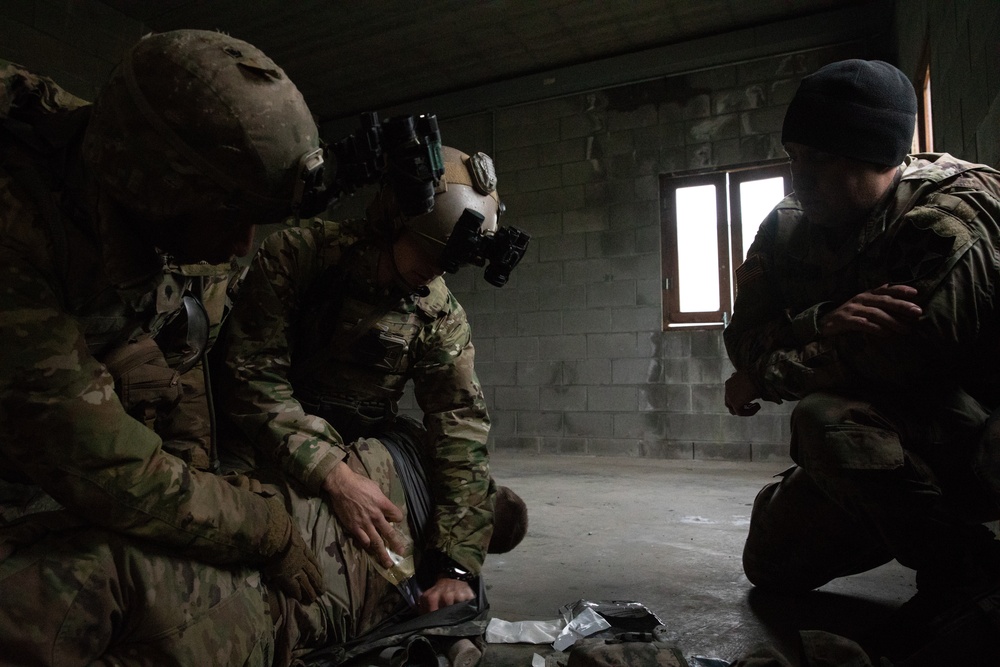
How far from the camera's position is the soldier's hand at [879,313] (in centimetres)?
146

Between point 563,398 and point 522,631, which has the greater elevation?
point 563,398

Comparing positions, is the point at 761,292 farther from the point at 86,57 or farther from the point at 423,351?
the point at 86,57

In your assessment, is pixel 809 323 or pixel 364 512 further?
pixel 809 323

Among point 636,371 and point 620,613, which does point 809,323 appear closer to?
point 620,613

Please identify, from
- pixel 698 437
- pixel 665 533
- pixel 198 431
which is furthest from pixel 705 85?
pixel 198 431

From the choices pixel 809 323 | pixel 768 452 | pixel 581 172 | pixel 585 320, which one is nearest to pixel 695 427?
pixel 768 452

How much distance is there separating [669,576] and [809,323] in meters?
0.91

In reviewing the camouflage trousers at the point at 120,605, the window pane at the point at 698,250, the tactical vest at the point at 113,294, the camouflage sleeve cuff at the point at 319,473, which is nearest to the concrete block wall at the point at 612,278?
the window pane at the point at 698,250

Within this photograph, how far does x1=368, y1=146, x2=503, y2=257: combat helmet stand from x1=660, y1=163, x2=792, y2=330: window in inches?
149

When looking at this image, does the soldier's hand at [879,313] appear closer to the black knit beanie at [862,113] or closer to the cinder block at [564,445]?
the black knit beanie at [862,113]

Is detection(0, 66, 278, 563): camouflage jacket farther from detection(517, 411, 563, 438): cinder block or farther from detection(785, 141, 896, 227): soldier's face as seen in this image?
detection(517, 411, 563, 438): cinder block

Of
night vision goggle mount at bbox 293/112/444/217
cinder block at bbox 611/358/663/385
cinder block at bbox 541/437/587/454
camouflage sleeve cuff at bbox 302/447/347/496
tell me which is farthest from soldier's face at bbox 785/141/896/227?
cinder block at bbox 541/437/587/454

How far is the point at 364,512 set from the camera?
1.42m

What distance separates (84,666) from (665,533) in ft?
7.13
